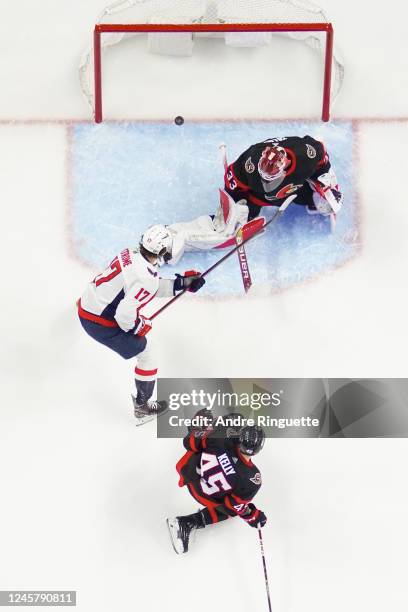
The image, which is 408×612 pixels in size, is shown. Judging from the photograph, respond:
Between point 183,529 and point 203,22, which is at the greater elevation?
point 203,22

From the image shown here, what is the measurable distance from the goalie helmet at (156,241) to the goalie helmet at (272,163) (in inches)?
31.1

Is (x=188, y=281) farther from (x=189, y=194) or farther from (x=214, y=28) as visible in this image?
(x=214, y=28)

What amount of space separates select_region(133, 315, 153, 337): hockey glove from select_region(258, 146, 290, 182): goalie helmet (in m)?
1.06

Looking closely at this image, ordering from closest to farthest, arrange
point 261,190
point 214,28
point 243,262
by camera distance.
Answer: point 261,190
point 243,262
point 214,28

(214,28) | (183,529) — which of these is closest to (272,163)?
(214,28)

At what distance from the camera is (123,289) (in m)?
5.87

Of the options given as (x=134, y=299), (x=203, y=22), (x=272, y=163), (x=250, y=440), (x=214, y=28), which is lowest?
(x=250, y=440)

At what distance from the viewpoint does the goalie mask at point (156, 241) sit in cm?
579

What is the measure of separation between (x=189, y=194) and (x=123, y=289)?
1.23m

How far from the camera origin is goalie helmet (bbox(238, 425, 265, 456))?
18.9 ft

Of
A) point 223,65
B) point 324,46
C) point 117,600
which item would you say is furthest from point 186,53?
point 117,600

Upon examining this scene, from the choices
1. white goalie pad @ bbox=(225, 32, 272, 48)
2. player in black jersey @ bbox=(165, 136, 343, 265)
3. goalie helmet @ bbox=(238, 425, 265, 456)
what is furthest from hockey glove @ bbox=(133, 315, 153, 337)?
white goalie pad @ bbox=(225, 32, 272, 48)

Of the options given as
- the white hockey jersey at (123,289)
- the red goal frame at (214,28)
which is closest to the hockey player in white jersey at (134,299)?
the white hockey jersey at (123,289)

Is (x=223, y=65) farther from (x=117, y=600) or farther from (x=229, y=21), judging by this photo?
(x=117, y=600)
